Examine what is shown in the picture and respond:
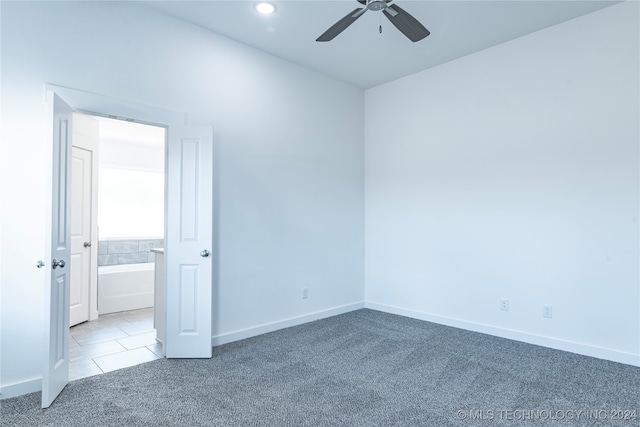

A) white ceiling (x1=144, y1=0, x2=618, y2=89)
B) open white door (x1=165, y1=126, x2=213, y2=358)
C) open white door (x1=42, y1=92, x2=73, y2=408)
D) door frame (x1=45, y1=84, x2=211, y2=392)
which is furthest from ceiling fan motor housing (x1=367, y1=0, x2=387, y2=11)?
open white door (x1=42, y1=92, x2=73, y2=408)

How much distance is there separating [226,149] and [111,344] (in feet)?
7.25

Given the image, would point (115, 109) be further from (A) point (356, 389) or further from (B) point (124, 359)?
(A) point (356, 389)

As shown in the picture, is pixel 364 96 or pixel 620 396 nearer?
pixel 620 396

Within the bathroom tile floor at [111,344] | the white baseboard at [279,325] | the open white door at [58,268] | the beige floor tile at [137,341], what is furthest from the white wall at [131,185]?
the white baseboard at [279,325]

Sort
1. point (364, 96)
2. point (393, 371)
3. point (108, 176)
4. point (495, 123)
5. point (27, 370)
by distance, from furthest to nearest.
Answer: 1. point (108, 176)
2. point (364, 96)
3. point (495, 123)
4. point (393, 371)
5. point (27, 370)

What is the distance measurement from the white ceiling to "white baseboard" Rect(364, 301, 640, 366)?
2.84 m

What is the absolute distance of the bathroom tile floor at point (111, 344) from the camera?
3129mm

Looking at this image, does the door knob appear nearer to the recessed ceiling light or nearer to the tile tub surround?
Result: the recessed ceiling light

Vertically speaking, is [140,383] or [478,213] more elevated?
[478,213]

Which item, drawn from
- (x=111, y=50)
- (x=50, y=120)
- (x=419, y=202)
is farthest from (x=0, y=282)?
(x=419, y=202)

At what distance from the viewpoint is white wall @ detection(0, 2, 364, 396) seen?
2.63 metres

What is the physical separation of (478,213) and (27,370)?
13.8 ft

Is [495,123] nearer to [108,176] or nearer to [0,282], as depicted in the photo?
[0,282]

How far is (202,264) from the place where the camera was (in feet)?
10.9
